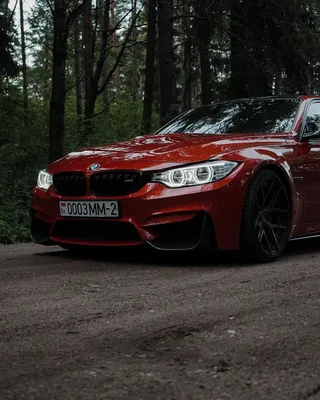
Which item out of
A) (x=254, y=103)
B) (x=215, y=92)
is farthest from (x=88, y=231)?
(x=215, y=92)

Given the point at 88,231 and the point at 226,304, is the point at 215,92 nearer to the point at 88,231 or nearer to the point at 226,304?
the point at 88,231

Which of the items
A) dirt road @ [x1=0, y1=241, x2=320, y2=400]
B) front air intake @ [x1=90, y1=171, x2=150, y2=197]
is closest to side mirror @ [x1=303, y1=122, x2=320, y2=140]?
dirt road @ [x1=0, y1=241, x2=320, y2=400]

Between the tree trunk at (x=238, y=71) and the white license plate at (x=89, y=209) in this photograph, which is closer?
the white license plate at (x=89, y=209)

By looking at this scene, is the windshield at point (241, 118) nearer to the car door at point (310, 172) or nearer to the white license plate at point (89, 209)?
the car door at point (310, 172)

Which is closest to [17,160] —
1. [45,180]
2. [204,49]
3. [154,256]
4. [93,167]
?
[204,49]

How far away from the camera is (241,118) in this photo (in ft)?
20.6

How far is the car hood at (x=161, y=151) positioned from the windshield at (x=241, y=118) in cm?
32

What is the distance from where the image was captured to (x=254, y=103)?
6562 mm

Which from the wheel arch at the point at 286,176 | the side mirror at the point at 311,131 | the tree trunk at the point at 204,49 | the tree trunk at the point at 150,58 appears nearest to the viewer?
the wheel arch at the point at 286,176

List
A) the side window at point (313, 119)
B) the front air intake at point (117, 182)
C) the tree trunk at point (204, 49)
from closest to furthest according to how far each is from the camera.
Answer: the front air intake at point (117, 182), the side window at point (313, 119), the tree trunk at point (204, 49)

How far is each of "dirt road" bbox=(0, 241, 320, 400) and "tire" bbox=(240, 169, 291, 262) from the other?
231 mm

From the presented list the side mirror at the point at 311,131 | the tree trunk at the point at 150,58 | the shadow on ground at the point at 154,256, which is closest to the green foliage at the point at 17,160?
the shadow on ground at the point at 154,256

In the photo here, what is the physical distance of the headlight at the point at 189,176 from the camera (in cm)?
485

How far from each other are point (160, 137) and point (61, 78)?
15.3ft
